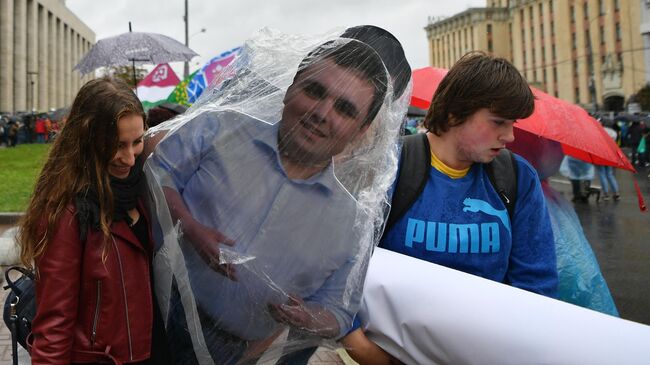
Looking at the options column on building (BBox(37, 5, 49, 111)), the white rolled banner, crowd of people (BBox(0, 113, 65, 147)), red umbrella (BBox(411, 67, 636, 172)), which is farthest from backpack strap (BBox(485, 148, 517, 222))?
column on building (BBox(37, 5, 49, 111))

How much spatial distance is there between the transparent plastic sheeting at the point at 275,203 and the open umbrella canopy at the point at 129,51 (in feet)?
28.6

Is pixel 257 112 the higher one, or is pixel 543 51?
pixel 543 51

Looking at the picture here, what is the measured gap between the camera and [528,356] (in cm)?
136

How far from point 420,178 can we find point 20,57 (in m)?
60.2

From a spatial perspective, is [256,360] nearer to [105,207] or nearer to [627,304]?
[105,207]

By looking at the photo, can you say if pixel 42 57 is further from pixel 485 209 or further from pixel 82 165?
pixel 485 209

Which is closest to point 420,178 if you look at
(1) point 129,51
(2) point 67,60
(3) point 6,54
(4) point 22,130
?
(1) point 129,51

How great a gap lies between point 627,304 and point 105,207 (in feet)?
16.9

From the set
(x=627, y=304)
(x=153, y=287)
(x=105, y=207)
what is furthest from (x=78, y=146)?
(x=627, y=304)

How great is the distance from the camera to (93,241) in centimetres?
163

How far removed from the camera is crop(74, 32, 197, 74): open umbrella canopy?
376 inches

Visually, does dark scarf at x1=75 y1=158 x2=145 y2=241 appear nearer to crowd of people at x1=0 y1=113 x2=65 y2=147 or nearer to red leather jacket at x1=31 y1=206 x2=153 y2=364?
red leather jacket at x1=31 y1=206 x2=153 y2=364

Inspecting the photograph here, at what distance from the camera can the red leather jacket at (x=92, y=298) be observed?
1604 millimetres

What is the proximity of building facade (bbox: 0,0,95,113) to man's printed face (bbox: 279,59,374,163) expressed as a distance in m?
50.8
